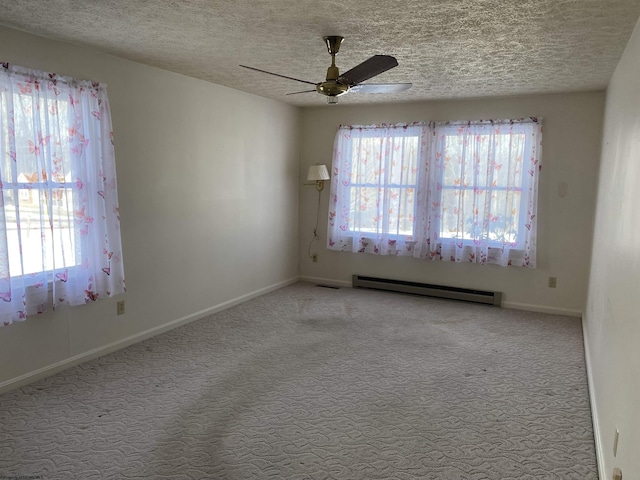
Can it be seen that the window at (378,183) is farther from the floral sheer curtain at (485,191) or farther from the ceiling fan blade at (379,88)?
the ceiling fan blade at (379,88)

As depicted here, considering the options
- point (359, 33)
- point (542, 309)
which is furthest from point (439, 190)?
point (359, 33)

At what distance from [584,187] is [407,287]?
2.21 metres

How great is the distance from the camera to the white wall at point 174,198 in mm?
3209

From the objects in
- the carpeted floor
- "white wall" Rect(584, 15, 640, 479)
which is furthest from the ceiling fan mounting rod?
the carpeted floor

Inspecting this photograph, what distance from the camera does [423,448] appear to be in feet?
7.97

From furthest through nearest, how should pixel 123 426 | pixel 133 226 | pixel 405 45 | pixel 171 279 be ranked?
pixel 171 279 → pixel 133 226 → pixel 405 45 → pixel 123 426

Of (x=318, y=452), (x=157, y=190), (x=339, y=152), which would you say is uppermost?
(x=339, y=152)

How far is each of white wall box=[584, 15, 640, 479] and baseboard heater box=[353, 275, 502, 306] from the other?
1996 mm

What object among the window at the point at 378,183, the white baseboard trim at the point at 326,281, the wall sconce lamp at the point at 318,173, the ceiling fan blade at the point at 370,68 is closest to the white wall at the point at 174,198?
the wall sconce lamp at the point at 318,173

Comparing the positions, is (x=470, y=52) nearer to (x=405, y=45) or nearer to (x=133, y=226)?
(x=405, y=45)

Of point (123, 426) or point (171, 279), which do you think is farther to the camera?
point (171, 279)

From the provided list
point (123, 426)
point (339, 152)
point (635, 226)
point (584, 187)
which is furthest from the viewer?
point (339, 152)

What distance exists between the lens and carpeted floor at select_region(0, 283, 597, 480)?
228cm

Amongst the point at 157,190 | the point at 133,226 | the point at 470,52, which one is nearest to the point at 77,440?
the point at 133,226
